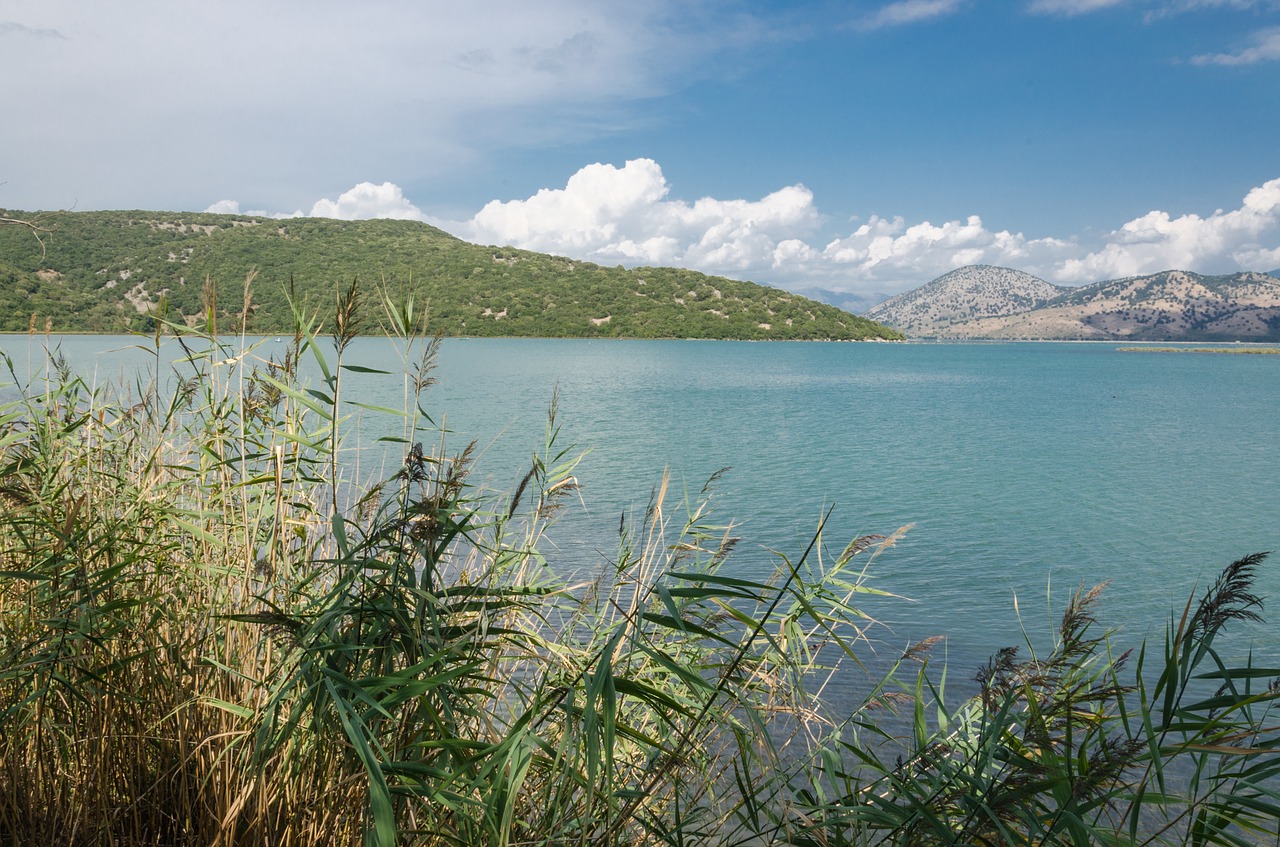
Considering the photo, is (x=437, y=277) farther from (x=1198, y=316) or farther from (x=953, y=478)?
(x=1198, y=316)

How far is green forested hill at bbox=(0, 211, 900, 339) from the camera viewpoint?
53.8 meters

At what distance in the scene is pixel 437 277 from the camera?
8481 cm

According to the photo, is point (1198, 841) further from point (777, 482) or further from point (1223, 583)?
point (777, 482)

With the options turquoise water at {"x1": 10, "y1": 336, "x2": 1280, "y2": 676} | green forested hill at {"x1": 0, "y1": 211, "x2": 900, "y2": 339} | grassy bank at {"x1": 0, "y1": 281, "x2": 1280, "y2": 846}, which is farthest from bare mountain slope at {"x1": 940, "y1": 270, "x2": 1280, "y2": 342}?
grassy bank at {"x1": 0, "y1": 281, "x2": 1280, "y2": 846}

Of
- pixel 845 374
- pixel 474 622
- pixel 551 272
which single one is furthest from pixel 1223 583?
pixel 551 272

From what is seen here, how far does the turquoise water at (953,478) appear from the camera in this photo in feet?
30.8

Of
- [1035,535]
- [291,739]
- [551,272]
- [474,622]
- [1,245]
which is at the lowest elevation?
[1035,535]

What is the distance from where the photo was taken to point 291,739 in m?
2.36

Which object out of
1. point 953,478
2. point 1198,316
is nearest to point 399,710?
point 953,478

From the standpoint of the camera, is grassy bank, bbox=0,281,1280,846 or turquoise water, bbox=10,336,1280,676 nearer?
grassy bank, bbox=0,281,1280,846

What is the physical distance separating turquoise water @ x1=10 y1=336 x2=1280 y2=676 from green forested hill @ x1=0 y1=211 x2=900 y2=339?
74.3ft

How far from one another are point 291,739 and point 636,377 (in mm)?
43964

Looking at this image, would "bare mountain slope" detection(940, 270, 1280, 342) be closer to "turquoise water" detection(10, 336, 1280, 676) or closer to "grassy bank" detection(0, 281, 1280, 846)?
"turquoise water" detection(10, 336, 1280, 676)

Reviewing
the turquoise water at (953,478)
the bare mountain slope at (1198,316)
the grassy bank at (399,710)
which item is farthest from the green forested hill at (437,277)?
the bare mountain slope at (1198,316)
